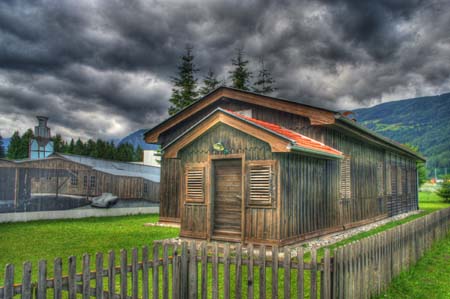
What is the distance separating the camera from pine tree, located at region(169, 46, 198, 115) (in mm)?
30719

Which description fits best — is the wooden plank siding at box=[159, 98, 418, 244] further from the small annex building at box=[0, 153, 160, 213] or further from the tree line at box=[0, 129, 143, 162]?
the tree line at box=[0, 129, 143, 162]

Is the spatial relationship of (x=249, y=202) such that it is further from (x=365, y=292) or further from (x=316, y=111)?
(x=365, y=292)

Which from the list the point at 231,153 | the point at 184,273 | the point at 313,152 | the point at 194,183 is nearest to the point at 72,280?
the point at 184,273

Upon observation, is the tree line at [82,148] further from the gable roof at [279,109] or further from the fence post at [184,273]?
the fence post at [184,273]

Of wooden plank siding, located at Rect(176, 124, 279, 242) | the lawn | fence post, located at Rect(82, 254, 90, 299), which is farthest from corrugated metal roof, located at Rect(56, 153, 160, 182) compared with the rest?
fence post, located at Rect(82, 254, 90, 299)

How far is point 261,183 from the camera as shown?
9391mm

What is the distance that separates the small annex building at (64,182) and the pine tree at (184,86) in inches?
401

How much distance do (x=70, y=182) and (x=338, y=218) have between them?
519 inches

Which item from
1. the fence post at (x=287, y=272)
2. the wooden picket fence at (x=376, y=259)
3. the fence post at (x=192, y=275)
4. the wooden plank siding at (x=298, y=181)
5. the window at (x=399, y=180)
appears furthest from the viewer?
the window at (x=399, y=180)

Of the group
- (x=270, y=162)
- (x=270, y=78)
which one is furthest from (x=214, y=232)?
(x=270, y=78)

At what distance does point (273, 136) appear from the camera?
9023 mm

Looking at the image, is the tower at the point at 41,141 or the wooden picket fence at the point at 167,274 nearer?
the wooden picket fence at the point at 167,274

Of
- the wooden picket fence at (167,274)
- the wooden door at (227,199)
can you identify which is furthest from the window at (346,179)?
the wooden picket fence at (167,274)

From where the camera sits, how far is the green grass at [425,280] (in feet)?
19.8
